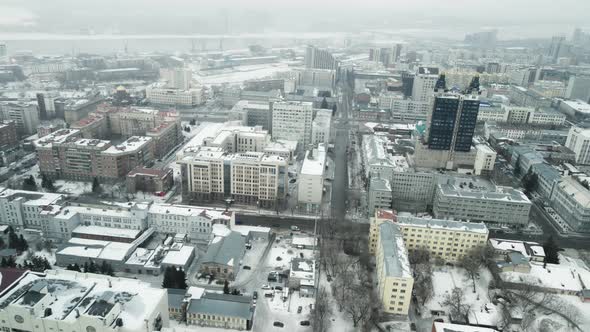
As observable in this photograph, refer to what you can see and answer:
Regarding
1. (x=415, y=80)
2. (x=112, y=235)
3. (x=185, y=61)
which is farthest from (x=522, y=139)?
(x=185, y=61)

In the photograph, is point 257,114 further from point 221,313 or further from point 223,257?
point 221,313

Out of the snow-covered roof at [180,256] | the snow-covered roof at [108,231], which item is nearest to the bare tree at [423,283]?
the snow-covered roof at [180,256]

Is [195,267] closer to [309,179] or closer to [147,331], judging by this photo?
[147,331]

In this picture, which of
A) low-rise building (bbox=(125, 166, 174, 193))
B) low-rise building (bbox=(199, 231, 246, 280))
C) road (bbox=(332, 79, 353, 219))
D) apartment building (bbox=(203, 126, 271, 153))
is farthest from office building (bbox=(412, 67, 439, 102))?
low-rise building (bbox=(199, 231, 246, 280))

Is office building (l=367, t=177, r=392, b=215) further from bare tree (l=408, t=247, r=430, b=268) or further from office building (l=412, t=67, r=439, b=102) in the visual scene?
office building (l=412, t=67, r=439, b=102)

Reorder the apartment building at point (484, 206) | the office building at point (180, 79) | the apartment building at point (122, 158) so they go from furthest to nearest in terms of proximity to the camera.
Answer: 1. the office building at point (180, 79)
2. the apartment building at point (122, 158)
3. the apartment building at point (484, 206)

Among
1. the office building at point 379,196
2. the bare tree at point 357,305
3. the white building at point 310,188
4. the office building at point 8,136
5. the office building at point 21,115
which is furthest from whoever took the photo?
the office building at point 21,115

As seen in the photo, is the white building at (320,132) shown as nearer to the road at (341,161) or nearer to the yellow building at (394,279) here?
the road at (341,161)

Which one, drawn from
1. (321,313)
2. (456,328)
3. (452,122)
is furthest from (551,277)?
(452,122)
